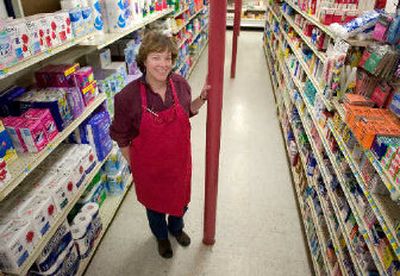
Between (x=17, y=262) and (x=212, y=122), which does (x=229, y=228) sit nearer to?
(x=212, y=122)

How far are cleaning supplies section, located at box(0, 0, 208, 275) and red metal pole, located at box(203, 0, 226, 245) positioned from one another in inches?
35.2

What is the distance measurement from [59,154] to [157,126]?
87cm

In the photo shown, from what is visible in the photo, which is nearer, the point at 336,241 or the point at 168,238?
the point at 336,241

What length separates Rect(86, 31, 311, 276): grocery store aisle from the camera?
2.33 meters

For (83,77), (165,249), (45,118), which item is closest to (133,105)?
(45,118)

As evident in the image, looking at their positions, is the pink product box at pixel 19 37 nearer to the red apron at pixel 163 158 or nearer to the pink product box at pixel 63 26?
the pink product box at pixel 63 26

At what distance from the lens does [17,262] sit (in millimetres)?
1520

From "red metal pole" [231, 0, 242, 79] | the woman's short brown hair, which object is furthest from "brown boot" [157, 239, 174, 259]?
"red metal pole" [231, 0, 242, 79]

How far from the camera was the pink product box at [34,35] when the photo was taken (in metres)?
1.52

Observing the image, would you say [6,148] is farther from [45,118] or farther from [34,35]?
[34,35]

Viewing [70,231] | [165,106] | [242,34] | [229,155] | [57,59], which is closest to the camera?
[165,106]

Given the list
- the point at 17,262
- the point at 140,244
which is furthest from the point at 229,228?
the point at 17,262

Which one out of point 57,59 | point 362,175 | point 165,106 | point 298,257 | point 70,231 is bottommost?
point 298,257

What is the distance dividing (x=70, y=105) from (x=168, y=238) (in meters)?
1.32
